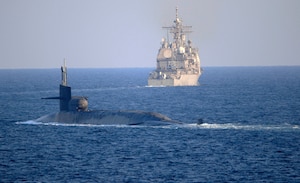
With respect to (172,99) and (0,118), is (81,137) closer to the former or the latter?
(0,118)

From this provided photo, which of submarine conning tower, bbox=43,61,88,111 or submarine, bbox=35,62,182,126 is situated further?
submarine conning tower, bbox=43,61,88,111

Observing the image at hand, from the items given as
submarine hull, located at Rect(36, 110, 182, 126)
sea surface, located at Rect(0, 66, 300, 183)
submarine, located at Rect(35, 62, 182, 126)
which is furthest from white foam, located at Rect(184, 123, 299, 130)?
submarine hull, located at Rect(36, 110, 182, 126)

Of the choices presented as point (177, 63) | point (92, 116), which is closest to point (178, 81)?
point (177, 63)

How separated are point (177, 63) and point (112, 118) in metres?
111

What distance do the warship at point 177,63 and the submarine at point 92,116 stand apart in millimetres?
102917

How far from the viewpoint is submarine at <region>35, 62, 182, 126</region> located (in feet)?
235

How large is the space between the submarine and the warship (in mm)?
102917

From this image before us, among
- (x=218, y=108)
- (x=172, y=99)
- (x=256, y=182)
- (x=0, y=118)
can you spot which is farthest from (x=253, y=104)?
(x=256, y=182)

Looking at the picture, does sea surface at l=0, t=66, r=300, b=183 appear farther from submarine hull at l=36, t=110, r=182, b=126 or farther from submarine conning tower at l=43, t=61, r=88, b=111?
submarine conning tower at l=43, t=61, r=88, b=111

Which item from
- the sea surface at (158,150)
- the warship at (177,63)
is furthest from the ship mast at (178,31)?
the sea surface at (158,150)

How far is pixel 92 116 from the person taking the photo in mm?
74750

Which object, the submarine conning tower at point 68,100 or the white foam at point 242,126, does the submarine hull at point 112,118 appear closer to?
the submarine conning tower at point 68,100

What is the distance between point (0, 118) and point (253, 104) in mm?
41416

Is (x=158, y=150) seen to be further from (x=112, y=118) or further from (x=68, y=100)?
(x=68, y=100)
